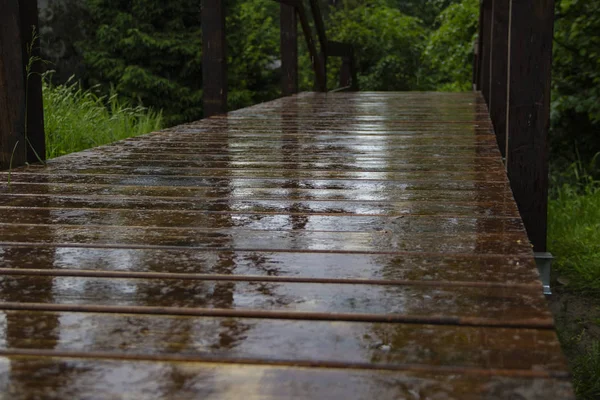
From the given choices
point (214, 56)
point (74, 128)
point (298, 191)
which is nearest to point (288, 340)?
point (298, 191)

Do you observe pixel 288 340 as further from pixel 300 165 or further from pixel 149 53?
pixel 149 53

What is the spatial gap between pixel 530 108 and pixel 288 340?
1.86 m

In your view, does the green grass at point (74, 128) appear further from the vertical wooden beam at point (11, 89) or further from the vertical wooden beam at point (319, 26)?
the vertical wooden beam at point (319, 26)

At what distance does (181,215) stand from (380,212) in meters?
0.44

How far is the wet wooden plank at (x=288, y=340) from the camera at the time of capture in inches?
36.8

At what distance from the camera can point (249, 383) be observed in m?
0.88

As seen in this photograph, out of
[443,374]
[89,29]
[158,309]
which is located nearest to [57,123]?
[158,309]

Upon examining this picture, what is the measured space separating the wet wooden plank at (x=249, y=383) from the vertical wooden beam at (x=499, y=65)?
3476 millimetres

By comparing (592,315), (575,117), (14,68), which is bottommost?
(592,315)

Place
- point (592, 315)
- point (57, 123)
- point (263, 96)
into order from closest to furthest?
point (592, 315) < point (57, 123) < point (263, 96)

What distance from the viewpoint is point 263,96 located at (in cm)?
1230

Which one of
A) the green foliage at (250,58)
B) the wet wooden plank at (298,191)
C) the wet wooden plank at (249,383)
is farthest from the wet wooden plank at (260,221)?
the green foliage at (250,58)

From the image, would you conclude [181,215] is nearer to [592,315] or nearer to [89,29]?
[592,315]

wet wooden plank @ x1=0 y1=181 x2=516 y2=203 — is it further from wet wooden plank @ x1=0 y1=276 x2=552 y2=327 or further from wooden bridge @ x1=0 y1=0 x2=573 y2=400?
A: wet wooden plank @ x1=0 y1=276 x2=552 y2=327
